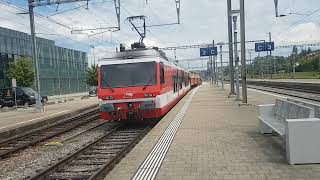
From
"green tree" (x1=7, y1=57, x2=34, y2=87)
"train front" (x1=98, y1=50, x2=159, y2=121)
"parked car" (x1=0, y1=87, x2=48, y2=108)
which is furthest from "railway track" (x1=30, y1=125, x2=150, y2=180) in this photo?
"green tree" (x1=7, y1=57, x2=34, y2=87)

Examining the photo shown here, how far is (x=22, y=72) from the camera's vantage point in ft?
155

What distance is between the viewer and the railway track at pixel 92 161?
8.48 meters

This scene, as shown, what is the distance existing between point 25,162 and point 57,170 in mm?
1896

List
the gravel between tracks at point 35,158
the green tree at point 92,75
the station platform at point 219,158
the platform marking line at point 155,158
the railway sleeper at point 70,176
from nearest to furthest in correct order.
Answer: the station platform at point 219,158, the platform marking line at point 155,158, the railway sleeper at point 70,176, the gravel between tracks at point 35,158, the green tree at point 92,75

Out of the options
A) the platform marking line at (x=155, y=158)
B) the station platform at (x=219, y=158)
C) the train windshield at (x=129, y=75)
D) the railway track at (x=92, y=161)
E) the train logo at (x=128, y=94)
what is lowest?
the railway track at (x=92, y=161)

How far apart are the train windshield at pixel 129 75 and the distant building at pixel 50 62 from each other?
1561 inches

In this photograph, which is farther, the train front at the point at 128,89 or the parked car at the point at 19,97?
the parked car at the point at 19,97

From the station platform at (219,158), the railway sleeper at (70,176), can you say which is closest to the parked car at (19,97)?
the station platform at (219,158)

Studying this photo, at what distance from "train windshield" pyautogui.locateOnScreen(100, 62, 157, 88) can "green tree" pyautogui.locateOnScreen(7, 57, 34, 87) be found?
33354 millimetres

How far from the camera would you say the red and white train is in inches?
614

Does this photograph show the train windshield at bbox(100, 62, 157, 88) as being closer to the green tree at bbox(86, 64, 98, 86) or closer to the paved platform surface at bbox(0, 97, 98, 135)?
the paved platform surface at bbox(0, 97, 98, 135)

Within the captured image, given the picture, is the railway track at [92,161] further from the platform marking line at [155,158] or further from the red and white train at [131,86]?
the red and white train at [131,86]

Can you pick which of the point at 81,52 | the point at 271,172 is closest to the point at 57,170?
the point at 271,172

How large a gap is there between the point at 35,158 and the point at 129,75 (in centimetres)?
577
